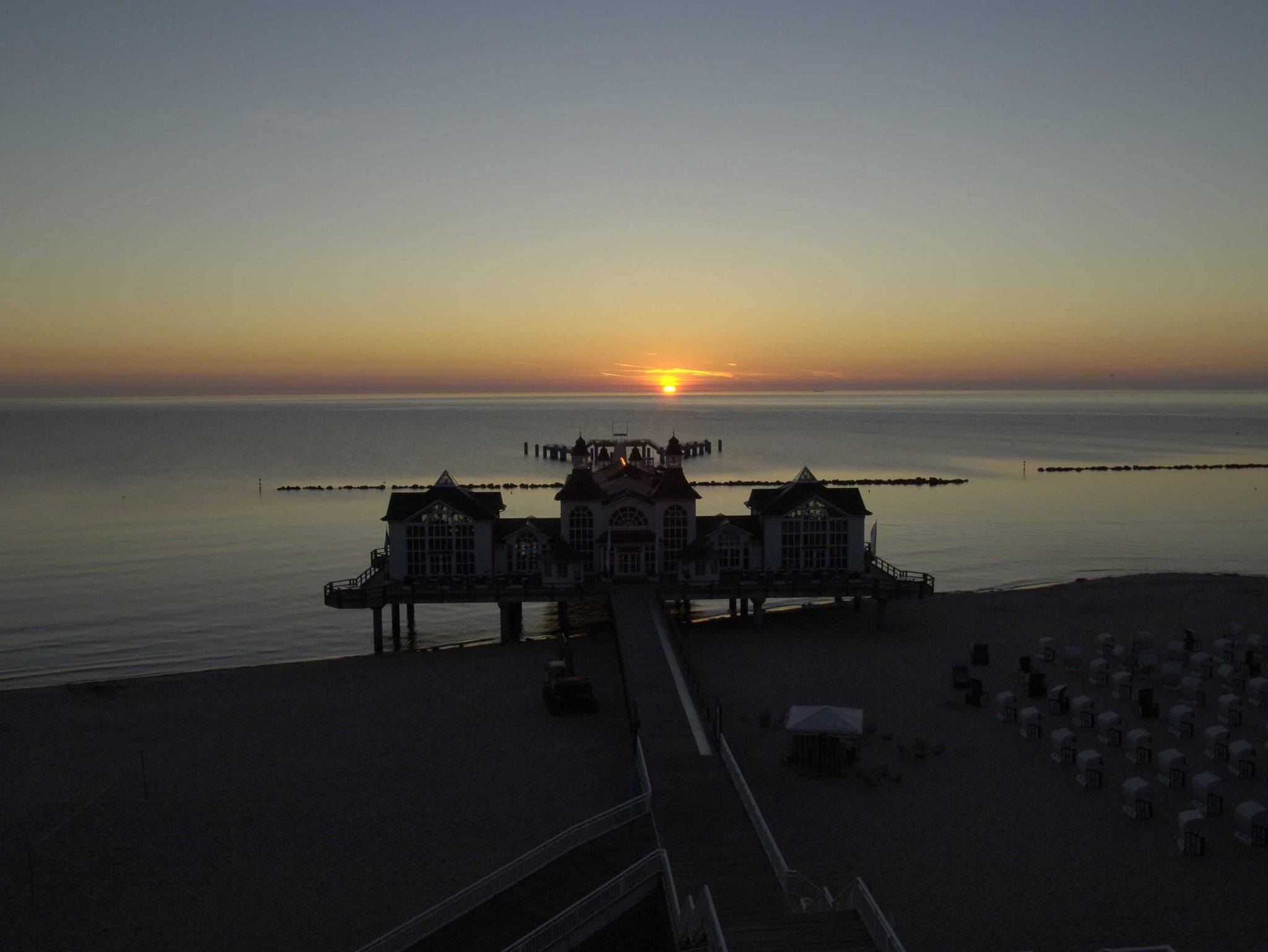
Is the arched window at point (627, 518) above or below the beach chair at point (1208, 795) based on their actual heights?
above

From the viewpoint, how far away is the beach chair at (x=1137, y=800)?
18859mm

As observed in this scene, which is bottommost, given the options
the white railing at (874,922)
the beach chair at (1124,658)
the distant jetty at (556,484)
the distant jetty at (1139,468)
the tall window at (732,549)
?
the beach chair at (1124,658)

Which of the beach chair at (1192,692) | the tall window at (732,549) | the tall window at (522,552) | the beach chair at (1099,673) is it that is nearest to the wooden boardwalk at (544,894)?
the beach chair at (1099,673)

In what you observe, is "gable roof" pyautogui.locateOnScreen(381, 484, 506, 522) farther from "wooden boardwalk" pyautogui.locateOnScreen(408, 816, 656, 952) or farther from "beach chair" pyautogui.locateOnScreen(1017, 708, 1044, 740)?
"wooden boardwalk" pyautogui.locateOnScreen(408, 816, 656, 952)

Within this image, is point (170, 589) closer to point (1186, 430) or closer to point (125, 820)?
point (125, 820)

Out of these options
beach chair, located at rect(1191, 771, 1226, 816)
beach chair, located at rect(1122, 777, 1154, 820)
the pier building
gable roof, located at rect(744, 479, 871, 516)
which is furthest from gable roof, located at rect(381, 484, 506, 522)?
beach chair, located at rect(1191, 771, 1226, 816)

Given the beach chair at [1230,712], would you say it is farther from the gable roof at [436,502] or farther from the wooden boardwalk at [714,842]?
the gable roof at [436,502]

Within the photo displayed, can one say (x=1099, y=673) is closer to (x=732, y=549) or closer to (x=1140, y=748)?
(x=1140, y=748)

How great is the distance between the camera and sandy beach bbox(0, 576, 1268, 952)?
16.0 metres

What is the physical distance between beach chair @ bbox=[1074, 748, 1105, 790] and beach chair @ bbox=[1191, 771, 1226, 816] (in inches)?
67.7

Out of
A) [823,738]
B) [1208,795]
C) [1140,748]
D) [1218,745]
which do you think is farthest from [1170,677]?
[823,738]

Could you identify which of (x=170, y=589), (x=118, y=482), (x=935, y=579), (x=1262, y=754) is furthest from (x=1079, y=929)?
(x=118, y=482)

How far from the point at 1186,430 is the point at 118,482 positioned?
184506 millimetres

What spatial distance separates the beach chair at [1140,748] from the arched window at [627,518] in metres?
18.4
